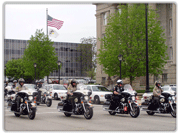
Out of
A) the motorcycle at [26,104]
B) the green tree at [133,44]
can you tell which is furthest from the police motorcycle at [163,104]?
the green tree at [133,44]

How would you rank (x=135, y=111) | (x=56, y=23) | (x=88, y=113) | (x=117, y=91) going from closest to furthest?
1. (x=88, y=113)
2. (x=135, y=111)
3. (x=117, y=91)
4. (x=56, y=23)

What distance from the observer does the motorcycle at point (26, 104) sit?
43.9ft

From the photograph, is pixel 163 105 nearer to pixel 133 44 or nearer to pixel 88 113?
pixel 88 113

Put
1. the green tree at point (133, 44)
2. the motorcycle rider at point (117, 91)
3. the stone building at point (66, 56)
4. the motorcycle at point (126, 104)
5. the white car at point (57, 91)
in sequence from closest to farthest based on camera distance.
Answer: the motorcycle at point (126, 104) → the motorcycle rider at point (117, 91) → the white car at point (57, 91) → the green tree at point (133, 44) → the stone building at point (66, 56)

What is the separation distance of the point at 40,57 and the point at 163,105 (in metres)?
35.8

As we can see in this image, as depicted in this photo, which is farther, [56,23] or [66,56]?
[66,56]

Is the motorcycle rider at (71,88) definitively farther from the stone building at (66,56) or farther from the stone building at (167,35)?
the stone building at (66,56)

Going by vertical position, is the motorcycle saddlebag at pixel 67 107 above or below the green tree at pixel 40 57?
below

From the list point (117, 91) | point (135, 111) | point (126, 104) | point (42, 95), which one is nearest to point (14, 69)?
point (42, 95)

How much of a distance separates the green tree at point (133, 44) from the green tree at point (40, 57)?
18.2 meters

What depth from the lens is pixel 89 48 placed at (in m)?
87.2

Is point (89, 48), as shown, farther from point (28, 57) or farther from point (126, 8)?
point (126, 8)

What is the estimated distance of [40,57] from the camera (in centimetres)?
4862

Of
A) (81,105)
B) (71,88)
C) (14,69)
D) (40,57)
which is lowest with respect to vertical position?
(81,105)
